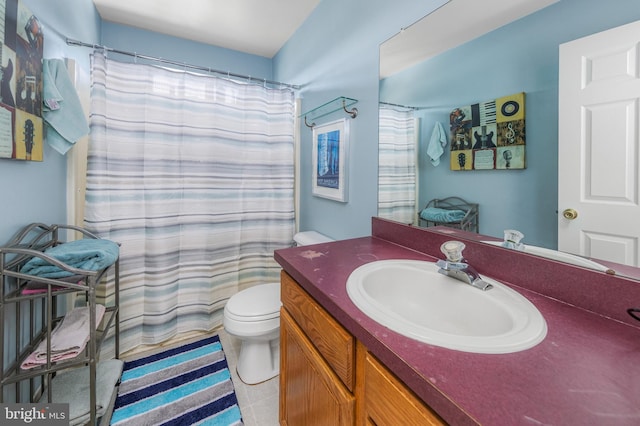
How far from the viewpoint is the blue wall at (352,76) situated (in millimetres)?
1428

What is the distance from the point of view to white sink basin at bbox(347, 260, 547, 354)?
1.81ft

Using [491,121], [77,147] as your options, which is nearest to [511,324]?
[491,121]

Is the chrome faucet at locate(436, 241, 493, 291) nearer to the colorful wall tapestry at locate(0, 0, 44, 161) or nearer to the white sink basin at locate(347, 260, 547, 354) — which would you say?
the white sink basin at locate(347, 260, 547, 354)

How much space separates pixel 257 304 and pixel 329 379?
0.91m

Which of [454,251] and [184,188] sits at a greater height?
[184,188]

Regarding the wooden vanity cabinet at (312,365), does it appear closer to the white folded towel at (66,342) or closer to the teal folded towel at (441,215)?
the teal folded towel at (441,215)

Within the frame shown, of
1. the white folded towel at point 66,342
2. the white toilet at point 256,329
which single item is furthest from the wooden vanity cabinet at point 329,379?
the white folded towel at point 66,342

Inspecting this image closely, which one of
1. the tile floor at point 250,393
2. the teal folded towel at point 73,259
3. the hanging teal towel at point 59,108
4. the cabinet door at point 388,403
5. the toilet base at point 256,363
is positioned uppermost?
the hanging teal towel at point 59,108

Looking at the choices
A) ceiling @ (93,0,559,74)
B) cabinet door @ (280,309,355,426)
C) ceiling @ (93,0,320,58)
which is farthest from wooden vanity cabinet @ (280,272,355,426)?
ceiling @ (93,0,320,58)

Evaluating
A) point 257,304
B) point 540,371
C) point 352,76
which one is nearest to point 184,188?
point 257,304

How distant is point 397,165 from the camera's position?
4.42 feet

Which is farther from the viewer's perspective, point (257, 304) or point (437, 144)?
point (257, 304)

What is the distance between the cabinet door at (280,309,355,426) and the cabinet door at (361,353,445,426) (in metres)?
0.09

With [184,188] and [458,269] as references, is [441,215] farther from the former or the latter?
[184,188]
